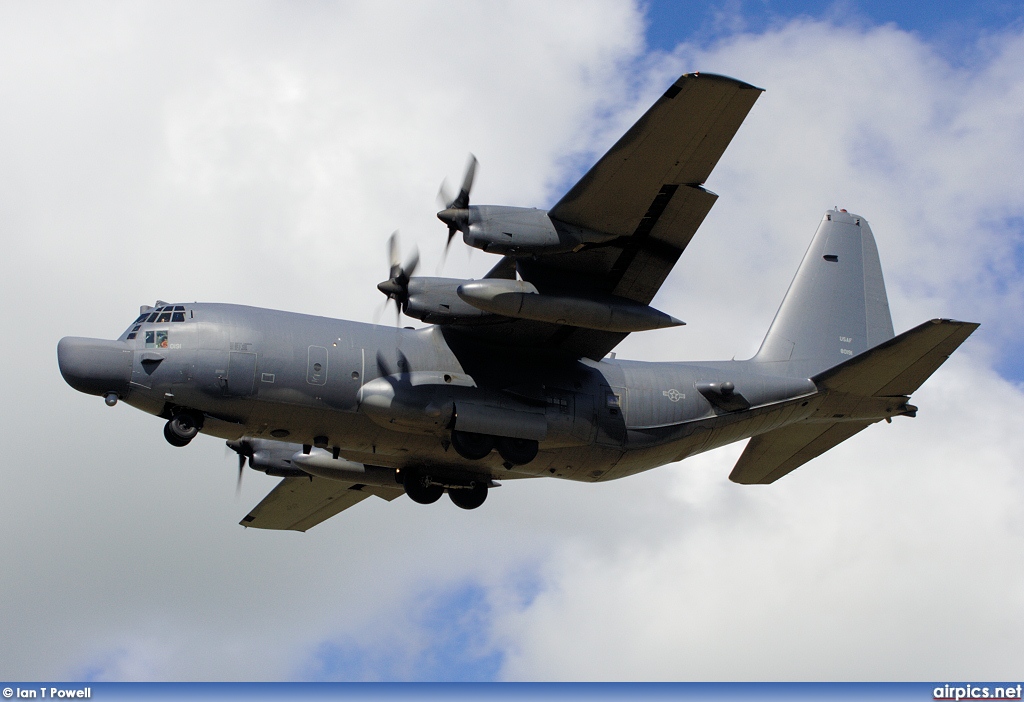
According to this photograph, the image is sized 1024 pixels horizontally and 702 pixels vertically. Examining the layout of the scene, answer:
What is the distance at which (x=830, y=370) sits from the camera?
1752cm

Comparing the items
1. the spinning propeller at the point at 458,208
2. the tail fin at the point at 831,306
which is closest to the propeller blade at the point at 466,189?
the spinning propeller at the point at 458,208

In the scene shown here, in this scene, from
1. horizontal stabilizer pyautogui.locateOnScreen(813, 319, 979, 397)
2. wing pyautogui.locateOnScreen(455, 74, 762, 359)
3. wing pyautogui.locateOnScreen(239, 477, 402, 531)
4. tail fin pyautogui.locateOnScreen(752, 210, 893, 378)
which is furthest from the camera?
wing pyautogui.locateOnScreen(239, 477, 402, 531)

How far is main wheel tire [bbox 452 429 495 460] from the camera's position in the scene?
623 inches

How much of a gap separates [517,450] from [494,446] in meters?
0.35

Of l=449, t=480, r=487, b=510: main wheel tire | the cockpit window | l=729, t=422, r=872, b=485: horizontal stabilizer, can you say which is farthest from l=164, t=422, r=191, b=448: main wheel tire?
l=729, t=422, r=872, b=485: horizontal stabilizer

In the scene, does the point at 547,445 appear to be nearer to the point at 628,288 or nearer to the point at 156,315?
the point at 628,288

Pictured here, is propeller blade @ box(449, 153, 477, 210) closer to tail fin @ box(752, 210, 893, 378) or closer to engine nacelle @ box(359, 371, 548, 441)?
engine nacelle @ box(359, 371, 548, 441)

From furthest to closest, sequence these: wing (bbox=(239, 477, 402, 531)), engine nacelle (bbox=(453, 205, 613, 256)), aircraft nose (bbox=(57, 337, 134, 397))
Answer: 1. wing (bbox=(239, 477, 402, 531))
2. aircraft nose (bbox=(57, 337, 134, 397))
3. engine nacelle (bbox=(453, 205, 613, 256))

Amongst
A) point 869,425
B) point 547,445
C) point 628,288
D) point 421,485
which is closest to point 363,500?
point 421,485

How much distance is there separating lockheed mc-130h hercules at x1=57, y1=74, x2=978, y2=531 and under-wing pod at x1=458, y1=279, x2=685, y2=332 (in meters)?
0.03

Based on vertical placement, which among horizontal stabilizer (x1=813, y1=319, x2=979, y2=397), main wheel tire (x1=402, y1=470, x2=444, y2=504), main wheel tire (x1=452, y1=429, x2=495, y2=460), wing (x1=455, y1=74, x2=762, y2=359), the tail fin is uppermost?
the tail fin

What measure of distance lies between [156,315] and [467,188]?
4632 mm

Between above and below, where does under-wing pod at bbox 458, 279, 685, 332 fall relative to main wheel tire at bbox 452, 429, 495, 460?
above

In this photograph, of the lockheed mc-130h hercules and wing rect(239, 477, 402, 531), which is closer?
the lockheed mc-130h hercules
